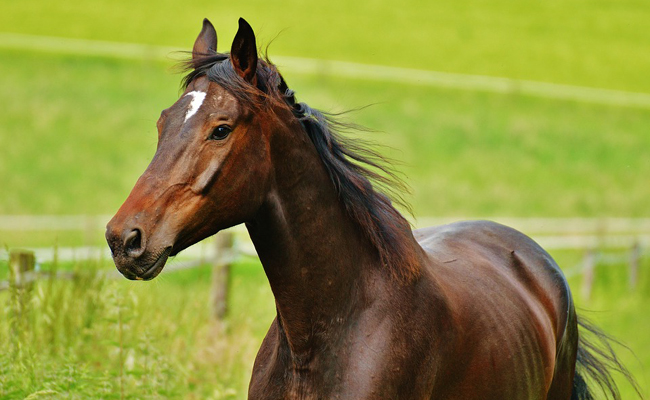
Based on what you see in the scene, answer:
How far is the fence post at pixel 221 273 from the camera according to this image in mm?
8578

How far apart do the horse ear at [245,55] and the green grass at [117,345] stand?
85 cm

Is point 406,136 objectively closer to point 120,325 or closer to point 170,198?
point 120,325

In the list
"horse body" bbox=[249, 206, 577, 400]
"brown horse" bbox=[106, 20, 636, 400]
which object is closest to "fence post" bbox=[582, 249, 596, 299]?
"horse body" bbox=[249, 206, 577, 400]

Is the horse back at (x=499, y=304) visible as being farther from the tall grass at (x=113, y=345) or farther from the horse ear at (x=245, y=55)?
the tall grass at (x=113, y=345)

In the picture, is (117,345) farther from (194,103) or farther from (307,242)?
(194,103)

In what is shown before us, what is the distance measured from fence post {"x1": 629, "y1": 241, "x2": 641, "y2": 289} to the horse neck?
1172 cm

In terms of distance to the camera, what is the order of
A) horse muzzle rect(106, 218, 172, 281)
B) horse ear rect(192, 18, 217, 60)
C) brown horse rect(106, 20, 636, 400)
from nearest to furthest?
horse muzzle rect(106, 218, 172, 281), brown horse rect(106, 20, 636, 400), horse ear rect(192, 18, 217, 60)

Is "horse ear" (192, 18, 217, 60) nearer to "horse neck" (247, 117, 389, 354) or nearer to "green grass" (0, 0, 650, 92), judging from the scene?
"horse neck" (247, 117, 389, 354)

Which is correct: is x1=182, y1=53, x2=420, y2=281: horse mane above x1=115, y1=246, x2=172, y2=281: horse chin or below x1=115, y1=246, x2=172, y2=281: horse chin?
above

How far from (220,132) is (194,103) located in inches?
5.9

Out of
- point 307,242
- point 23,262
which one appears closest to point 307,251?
point 307,242

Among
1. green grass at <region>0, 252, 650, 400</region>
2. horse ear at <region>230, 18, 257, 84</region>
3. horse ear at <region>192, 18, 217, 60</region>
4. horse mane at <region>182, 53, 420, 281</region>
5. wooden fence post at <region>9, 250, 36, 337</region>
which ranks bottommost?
green grass at <region>0, 252, 650, 400</region>

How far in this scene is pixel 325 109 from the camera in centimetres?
2181

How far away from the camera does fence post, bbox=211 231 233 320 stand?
8578 millimetres
